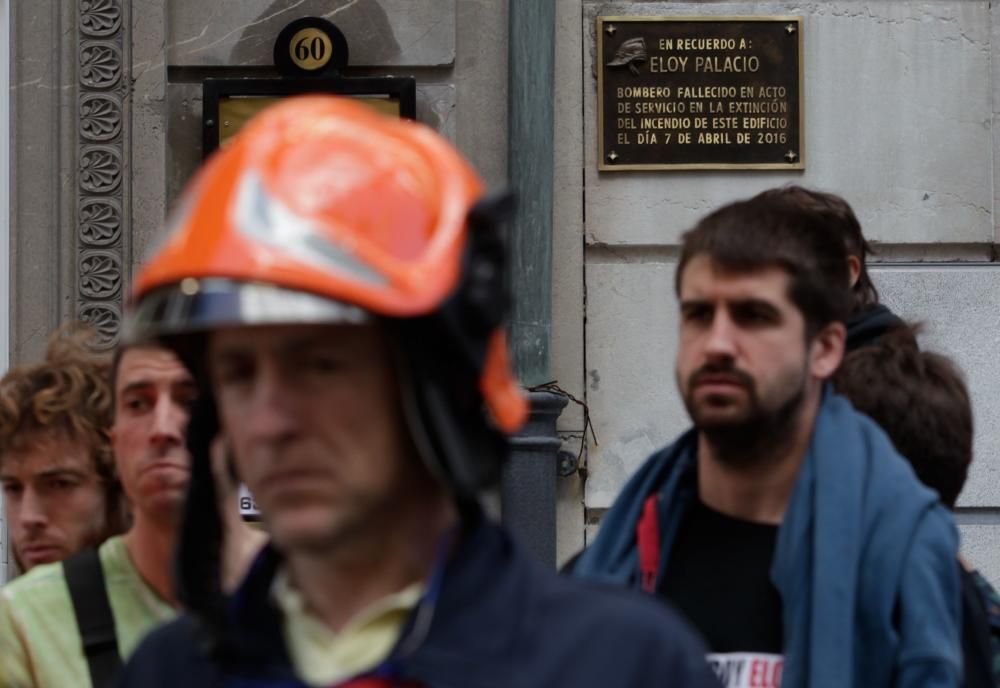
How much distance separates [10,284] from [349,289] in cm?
526

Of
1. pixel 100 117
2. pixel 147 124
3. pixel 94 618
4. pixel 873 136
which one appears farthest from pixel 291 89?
pixel 94 618

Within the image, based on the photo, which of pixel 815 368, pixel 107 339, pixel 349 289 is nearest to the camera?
pixel 349 289

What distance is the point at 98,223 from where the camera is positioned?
6.64 m

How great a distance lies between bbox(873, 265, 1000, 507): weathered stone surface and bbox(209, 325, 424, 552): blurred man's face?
5222mm

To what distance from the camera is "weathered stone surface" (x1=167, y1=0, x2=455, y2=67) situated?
Result: 22.1ft

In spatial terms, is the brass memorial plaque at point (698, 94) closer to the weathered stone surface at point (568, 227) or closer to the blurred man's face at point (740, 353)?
the weathered stone surface at point (568, 227)

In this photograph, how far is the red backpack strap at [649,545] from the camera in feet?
10.1

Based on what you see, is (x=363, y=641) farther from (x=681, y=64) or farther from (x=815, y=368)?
(x=681, y=64)

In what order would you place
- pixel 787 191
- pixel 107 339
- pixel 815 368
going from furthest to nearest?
pixel 107 339
pixel 787 191
pixel 815 368

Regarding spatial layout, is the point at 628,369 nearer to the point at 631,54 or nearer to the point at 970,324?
the point at 631,54

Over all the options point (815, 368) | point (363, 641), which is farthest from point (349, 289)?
point (815, 368)

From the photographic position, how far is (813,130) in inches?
270

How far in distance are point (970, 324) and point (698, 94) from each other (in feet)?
4.07

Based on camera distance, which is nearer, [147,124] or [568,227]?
[147,124]
